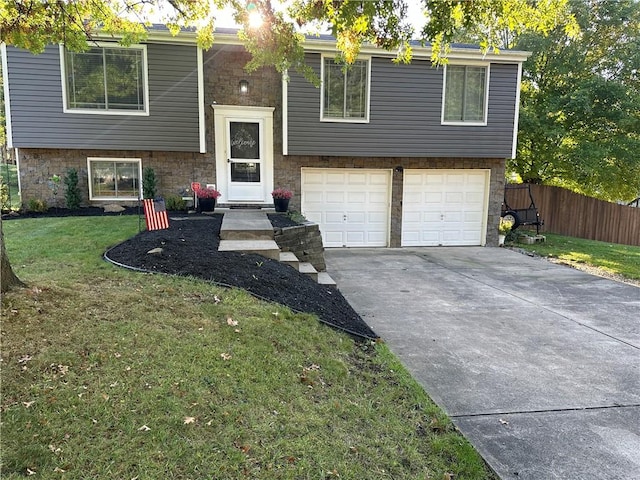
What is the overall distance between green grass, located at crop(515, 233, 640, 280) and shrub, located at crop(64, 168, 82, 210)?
12.3 m

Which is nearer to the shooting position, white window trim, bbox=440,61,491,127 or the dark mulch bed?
the dark mulch bed

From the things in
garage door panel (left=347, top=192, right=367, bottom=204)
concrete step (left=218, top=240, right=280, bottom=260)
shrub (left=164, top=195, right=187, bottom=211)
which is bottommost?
concrete step (left=218, top=240, right=280, bottom=260)

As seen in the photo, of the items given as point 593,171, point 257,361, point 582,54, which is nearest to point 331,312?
point 257,361

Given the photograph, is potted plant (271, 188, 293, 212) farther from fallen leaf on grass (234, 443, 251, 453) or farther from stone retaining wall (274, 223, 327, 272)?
fallen leaf on grass (234, 443, 251, 453)

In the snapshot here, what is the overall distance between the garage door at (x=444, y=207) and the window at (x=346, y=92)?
7.72ft

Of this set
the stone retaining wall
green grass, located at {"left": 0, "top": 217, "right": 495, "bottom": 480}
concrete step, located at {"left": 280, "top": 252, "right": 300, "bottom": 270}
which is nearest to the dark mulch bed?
concrete step, located at {"left": 280, "top": 252, "right": 300, "bottom": 270}

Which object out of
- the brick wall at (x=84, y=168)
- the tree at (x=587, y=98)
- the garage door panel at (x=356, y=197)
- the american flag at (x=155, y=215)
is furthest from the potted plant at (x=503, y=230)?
the american flag at (x=155, y=215)

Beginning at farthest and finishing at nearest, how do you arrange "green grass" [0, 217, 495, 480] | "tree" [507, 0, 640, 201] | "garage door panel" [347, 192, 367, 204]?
1. "tree" [507, 0, 640, 201]
2. "garage door panel" [347, 192, 367, 204]
3. "green grass" [0, 217, 495, 480]

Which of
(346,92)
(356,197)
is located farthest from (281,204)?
(346,92)

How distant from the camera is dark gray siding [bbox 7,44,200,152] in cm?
1006

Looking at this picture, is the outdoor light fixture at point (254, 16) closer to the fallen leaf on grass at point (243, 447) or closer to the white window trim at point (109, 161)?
the fallen leaf on grass at point (243, 447)

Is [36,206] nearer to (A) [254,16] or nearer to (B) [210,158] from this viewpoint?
(B) [210,158]

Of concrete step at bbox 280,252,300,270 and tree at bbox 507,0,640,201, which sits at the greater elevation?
tree at bbox 507,0,640,201

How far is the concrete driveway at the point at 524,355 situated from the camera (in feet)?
9.99
